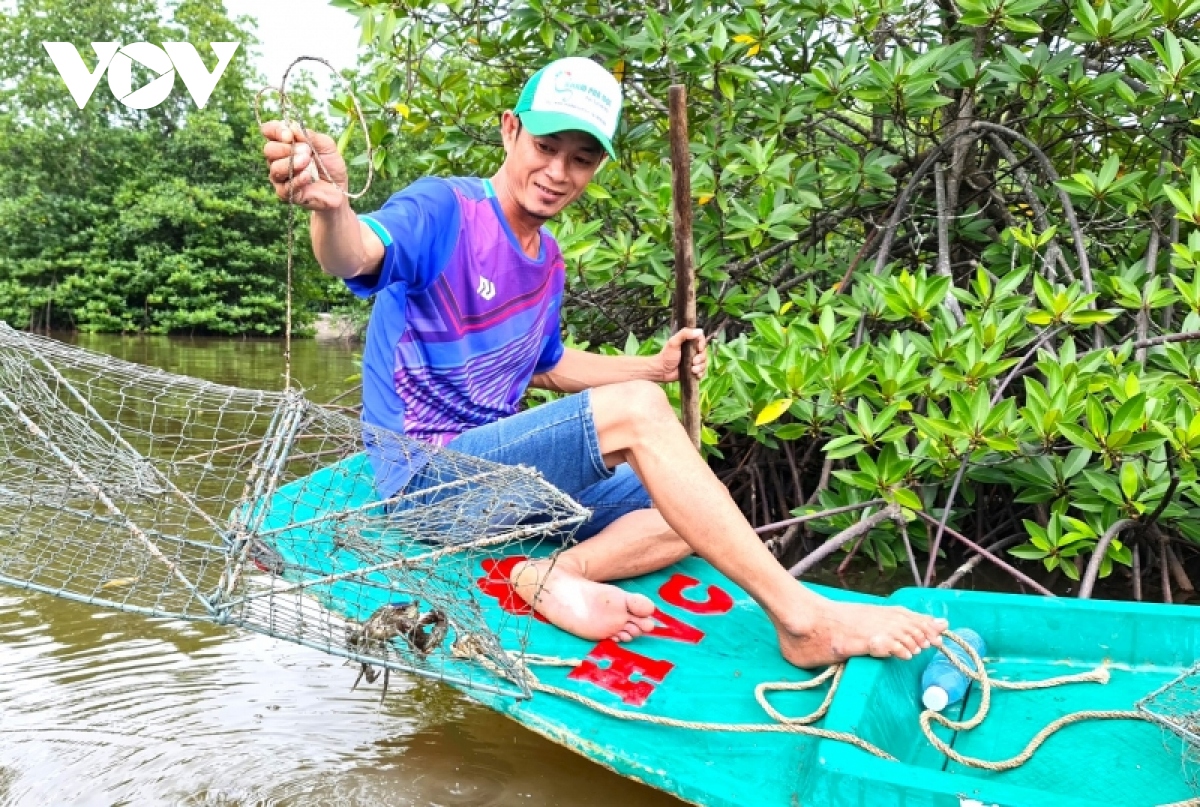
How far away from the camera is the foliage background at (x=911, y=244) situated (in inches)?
111

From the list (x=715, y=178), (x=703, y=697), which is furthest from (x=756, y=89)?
(x=703, y=697)

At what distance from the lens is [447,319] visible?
2459mm

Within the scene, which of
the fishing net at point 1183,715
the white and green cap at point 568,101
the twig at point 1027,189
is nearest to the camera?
the fishing net at point 1183,715

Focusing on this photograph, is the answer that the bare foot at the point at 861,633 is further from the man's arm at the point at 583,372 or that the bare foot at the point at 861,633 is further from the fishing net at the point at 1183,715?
the man's arm at the point at 583,372

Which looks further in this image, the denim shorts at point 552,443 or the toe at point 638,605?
the toe at point 638,605

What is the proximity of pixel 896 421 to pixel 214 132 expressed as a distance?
20.9 metres

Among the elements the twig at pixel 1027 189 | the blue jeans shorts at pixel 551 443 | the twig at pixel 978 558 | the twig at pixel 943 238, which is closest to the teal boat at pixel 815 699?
the blue jeans shorts at pixel 551 443

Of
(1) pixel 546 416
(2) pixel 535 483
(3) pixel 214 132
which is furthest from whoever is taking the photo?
(3) pixel 214 132

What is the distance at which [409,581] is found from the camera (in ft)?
6.29

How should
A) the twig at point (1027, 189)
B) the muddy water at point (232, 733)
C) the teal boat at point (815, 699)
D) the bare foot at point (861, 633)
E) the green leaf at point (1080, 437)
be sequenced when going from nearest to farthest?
the teal boat at point (815, 699)
the bare foot at point (861, 633)
the muddy water at point (232, 733)
the green leaf at point (1080, 437)
the twig at point (1027, 189)

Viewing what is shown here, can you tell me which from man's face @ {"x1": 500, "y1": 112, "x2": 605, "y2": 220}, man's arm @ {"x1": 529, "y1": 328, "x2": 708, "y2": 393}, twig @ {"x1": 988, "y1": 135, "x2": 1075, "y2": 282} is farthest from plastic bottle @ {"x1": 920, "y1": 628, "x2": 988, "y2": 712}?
twig @ {"x1": 988, "y1": 135, "x2": 1075, "y2": 282}

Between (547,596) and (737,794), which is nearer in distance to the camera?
(737,794)

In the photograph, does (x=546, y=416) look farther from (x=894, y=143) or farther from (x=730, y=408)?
(x=894, y=143)

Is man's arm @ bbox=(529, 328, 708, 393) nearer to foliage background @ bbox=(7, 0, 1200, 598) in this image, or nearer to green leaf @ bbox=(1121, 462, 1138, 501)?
foliage background @ bbox=(7, 0, 1200, 598)
